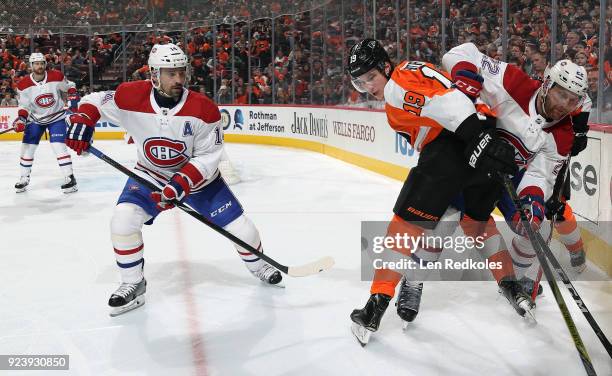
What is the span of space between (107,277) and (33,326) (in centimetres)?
71

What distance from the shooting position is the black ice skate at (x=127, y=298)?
2633 millimetres

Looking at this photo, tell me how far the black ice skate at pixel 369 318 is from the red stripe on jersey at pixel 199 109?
42.6 inches

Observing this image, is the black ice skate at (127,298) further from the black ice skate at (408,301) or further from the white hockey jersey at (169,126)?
the black ice skate at (408,301)

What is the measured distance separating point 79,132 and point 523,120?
189cm

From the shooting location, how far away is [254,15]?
37.1ft

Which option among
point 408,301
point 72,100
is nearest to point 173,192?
point 408,301

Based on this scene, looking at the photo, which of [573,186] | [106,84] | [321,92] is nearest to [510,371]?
[573,186]

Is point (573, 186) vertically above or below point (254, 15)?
below

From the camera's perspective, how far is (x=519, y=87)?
252 centimetres

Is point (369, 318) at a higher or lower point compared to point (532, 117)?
lower

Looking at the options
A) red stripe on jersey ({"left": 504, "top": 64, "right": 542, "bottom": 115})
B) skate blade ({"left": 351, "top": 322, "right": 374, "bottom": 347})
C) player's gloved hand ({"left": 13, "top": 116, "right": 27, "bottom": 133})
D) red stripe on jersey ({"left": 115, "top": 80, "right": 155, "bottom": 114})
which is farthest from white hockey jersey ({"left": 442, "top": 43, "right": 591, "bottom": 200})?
player's gloved hand ({"left": 13, "top": 116, "right": 27, "bottom": 133})

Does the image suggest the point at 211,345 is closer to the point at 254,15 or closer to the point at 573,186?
the point at 573,186

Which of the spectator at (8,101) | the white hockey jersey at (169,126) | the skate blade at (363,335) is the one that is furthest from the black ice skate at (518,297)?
the spectator at (8,101)

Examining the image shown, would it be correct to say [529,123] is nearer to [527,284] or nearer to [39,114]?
[527,284]
